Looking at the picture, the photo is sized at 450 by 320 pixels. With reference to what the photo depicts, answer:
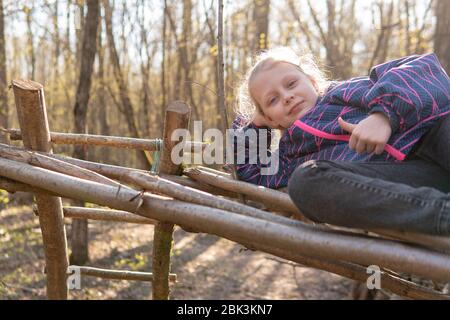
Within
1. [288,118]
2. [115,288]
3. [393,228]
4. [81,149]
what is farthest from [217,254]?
[393,228]

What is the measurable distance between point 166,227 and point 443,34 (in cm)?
389

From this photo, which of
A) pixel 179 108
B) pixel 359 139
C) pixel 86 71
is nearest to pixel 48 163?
pixel 179 108

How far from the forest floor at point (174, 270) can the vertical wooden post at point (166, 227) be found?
8.25ft

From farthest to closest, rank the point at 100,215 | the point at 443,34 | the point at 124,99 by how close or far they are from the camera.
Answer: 1. the point at 124,99
2. the point at 443,34
3. the point at 100,215

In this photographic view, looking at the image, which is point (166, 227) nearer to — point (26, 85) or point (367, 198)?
point (26, 85)

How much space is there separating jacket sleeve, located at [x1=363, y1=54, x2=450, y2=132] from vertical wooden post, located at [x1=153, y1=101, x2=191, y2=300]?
0.60 meters

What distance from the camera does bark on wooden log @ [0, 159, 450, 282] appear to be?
1318mm

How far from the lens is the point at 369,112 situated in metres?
1.77

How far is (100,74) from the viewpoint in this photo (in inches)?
367

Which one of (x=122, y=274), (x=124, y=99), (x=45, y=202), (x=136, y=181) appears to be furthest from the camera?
(x=124, y=99)

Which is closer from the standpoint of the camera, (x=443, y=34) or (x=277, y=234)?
(x=277, y=234)

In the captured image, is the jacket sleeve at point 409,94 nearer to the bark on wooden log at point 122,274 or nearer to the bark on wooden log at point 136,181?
the bark on wooden log at point 136,181

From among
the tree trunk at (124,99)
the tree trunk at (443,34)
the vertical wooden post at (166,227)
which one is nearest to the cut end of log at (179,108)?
the vertical wooden post at (166,227)
